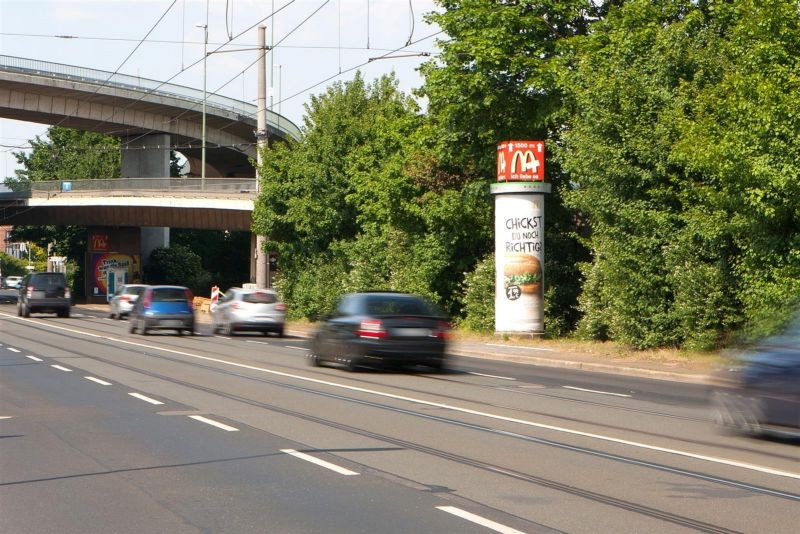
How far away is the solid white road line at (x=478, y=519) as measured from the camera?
7152 mm

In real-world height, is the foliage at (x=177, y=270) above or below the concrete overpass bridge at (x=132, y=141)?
below

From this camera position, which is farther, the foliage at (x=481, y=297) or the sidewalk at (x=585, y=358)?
the foliage at (x=481, y=297)

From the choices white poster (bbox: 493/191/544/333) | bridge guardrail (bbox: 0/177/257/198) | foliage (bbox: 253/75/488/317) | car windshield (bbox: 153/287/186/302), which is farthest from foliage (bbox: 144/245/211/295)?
white poster (bbox: 493/191/544/333)

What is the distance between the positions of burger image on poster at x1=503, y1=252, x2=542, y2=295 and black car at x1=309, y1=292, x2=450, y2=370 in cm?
1000

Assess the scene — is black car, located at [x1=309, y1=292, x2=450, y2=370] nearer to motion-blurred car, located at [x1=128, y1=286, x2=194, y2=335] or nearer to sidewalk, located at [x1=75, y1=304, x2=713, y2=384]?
sidewalk, located at [x1=75, y1=304, x2=713, y2=384]

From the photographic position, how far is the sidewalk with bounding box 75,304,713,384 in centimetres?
2173

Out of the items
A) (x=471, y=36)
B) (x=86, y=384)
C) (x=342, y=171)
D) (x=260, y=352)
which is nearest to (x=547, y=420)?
(x=86, y=384)

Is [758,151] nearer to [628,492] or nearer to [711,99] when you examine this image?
[711,99]

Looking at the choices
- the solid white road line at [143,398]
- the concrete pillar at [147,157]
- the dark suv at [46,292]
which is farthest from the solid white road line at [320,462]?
the concrete pillar at [147,157]

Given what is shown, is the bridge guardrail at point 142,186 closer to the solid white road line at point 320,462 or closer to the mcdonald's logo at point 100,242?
the mcdonald's logo at point 100,242

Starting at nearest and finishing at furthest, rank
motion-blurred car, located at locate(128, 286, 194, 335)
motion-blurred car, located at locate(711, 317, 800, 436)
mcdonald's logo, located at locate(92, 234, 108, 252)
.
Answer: motion-blurred car, located at locate(711, 317, 800, 436)
motion-blurred car, located at locate(128, 286, 194, 335)
mcdonald's logo, located at locate(92, 234, 108, 252)

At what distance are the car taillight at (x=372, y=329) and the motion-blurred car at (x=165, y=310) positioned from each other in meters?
16.8

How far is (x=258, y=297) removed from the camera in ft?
119

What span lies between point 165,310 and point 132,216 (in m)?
36.1
